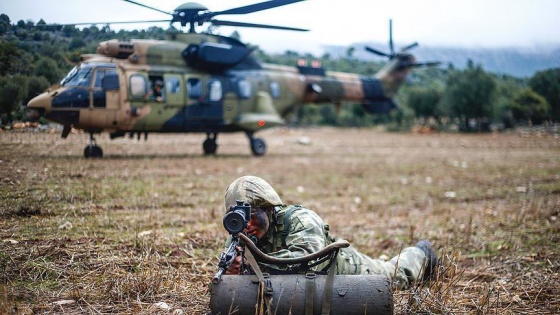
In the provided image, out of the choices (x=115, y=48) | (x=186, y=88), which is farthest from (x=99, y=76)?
(x=186, y=88)

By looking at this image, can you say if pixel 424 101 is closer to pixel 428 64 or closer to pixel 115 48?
pixel 428 64

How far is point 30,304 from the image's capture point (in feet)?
11.3

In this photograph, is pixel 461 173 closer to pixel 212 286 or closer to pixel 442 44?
pixel 442 44

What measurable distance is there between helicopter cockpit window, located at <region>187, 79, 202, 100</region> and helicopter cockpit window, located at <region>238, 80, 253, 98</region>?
1469 millimetres

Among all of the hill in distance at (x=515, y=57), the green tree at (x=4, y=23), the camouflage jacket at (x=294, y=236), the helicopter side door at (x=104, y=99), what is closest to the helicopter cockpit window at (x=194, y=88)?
the helicopter side door at (x=104, y=99)

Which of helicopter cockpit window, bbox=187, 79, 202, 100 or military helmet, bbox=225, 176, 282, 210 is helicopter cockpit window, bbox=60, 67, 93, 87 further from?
military helmet, bbox=225, 176, 282, 210

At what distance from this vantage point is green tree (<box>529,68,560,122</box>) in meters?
11.2

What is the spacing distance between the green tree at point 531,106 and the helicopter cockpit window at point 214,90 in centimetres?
742

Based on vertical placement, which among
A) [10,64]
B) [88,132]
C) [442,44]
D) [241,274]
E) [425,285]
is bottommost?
[425,285]

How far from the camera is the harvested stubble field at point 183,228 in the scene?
381cm

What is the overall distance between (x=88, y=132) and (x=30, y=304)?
13.2ft

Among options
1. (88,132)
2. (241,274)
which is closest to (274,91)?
(88,132)

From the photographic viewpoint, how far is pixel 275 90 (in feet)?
50.6

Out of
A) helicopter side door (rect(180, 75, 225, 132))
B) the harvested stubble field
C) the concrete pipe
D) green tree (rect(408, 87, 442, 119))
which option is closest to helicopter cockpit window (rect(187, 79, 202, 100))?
helicopter side door (rect(180, 75, 225, 132))
